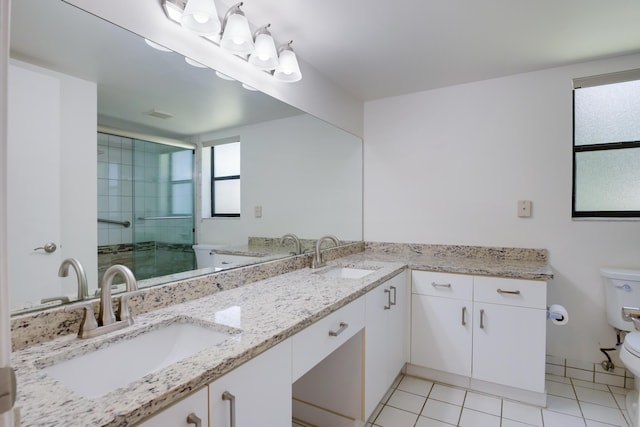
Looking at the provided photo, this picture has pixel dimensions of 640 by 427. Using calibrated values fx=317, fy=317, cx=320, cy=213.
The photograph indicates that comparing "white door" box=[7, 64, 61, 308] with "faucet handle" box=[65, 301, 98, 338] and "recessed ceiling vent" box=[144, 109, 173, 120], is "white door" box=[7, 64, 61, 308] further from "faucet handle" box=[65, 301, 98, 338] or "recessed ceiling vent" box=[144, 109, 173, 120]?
"recessed ceiling vent" box=[144, 109, 173, 120]

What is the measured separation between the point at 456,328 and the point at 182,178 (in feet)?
6.07

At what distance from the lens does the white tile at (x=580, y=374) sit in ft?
6.93

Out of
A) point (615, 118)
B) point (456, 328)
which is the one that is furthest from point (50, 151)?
point (615, 118)

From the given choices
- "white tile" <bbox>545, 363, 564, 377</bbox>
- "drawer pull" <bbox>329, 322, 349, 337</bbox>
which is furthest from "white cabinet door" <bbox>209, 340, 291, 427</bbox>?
"white tile" <bbox>545, 363, 564, 377</bbox>

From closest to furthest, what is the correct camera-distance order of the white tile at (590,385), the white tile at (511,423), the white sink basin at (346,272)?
the white tile at (511,423) → the white tile at (590,385) → the white sink basin at (346,272)

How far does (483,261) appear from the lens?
7.52 feet

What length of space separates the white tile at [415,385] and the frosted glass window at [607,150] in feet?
5.05

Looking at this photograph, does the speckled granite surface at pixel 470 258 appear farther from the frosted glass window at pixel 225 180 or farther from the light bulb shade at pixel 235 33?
the light bulb shade at pixel 235 33

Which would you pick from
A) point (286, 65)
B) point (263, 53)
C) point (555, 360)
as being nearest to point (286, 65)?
point (286, 65)

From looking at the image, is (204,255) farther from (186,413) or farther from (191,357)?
(186,413)

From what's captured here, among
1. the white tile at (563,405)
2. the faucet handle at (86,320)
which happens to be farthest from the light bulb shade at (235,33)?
the white tile at (563,405)

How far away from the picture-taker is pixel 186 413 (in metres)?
0.70

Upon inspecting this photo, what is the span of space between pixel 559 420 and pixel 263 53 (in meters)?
2.51

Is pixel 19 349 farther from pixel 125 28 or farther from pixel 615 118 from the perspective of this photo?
pixel 615 118
